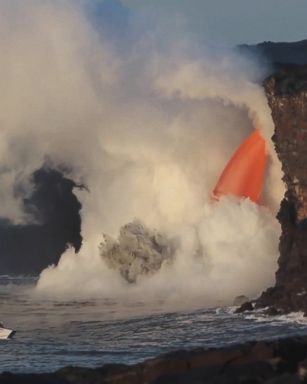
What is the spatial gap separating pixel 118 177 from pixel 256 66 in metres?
12.3

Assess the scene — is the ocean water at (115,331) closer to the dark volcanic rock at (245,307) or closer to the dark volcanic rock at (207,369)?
the dark volcanic rock at (245,307)

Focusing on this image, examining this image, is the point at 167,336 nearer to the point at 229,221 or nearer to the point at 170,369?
the point at 170,369

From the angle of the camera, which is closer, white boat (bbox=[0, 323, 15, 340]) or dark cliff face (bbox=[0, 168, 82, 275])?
white boat (bbox=[0, 323, 15, 340])

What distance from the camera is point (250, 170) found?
59875mm

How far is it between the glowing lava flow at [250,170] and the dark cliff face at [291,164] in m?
5.29

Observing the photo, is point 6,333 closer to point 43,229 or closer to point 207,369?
point 207,369

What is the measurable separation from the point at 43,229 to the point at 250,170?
27237 millimetres

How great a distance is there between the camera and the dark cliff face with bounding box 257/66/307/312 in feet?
155

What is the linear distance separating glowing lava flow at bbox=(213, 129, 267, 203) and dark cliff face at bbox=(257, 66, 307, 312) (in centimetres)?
529

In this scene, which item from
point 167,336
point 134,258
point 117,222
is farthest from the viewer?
point 117,222

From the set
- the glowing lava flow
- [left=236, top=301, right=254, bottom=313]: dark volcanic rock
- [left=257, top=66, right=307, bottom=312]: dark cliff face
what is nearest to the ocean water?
[left=236, top=301, right=254, bottom=313]: dark volcanic rock

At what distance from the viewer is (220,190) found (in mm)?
61438

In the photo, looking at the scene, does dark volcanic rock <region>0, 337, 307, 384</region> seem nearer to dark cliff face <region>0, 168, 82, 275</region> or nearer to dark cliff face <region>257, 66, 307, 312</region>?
dark cliff face <region>257, 66, 307, 312</region>

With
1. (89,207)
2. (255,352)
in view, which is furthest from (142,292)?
(255,352)
